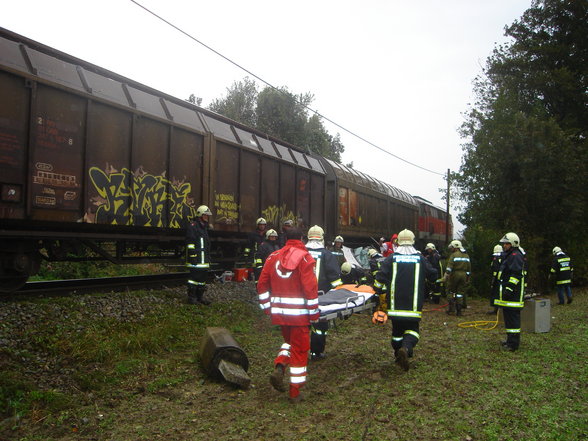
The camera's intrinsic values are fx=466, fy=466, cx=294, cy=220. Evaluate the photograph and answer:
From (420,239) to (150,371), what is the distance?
22507 millimetres

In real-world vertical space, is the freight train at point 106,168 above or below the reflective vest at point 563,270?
above

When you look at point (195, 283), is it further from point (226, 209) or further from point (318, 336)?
point (318, 336)

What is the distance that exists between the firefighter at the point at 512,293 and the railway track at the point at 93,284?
6.23m

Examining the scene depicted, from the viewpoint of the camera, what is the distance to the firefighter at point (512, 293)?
22.0 ft

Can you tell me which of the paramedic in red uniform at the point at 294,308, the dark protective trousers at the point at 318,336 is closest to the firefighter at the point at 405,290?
the dark protective trousers at the point at 318,336

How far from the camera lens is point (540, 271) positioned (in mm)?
14852

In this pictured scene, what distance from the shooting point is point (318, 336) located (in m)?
5.89

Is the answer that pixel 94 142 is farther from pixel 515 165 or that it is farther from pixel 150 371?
pixel 515 165

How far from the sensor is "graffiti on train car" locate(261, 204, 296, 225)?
1195cm

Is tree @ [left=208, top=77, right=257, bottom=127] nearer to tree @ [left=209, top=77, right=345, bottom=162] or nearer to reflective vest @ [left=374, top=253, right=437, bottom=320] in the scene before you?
tree @ [left=209, top=77, right=345, bottom=162]

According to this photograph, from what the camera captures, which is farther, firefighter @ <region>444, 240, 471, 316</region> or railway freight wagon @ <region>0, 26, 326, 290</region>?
firefighter @ <region>444, 240, 471, 316</region>

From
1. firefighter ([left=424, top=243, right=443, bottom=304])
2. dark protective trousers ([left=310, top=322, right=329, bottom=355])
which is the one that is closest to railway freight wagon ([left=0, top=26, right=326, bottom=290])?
dark protective trousers ([left=310, top=322, right=329, bottom=355])

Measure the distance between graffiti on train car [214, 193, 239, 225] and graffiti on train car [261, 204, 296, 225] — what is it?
122cm

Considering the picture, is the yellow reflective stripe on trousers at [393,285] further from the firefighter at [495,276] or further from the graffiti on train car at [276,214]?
the graffiti on train car at [276,214]
